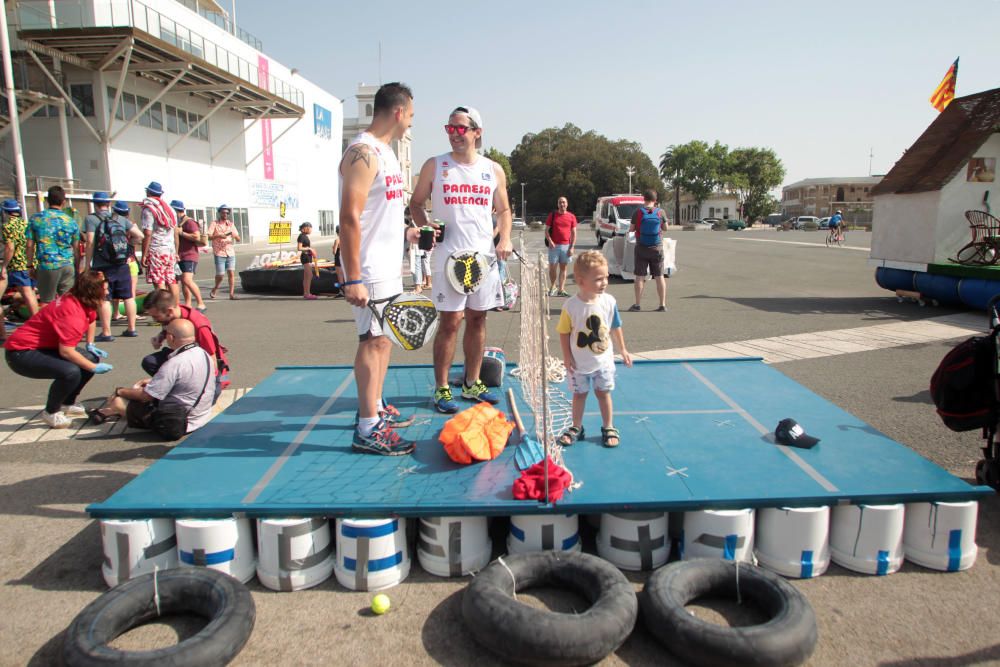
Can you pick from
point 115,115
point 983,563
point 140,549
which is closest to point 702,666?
point 983,563

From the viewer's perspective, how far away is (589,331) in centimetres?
410

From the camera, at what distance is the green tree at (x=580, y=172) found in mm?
93125

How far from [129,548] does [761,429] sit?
3675mm

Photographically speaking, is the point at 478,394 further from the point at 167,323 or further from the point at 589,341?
the point at 167,323

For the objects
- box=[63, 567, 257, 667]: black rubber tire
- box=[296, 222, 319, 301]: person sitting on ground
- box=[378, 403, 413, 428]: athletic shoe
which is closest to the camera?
box=[63, 567, 257, 667]: black rubber tire

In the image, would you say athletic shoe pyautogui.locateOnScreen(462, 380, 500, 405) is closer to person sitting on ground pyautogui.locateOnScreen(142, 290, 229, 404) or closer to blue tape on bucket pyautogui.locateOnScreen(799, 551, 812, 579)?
person sitting on ground pyautogui.locateOnScreen(142, 290, 229, 404)

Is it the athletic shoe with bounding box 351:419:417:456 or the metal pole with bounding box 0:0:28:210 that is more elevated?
the metal pole with bounding box 0:0:28:210

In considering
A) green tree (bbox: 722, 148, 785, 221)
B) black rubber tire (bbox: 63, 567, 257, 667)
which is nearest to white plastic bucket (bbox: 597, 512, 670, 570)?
black rubber tire (bbox: 63, 567, 257, 667)

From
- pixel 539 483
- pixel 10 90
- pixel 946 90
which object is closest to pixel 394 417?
pixel 539 483

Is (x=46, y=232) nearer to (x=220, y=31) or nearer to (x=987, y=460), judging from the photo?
(x=987, y=460)

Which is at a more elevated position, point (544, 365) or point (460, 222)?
point (460, 222)

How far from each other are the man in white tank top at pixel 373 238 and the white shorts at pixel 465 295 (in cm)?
63

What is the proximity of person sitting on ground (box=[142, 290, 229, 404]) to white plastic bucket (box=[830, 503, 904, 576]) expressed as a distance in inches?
175

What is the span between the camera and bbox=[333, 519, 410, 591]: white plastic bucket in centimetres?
310
